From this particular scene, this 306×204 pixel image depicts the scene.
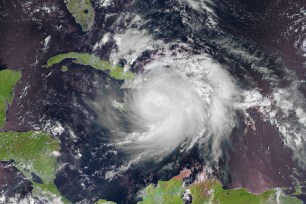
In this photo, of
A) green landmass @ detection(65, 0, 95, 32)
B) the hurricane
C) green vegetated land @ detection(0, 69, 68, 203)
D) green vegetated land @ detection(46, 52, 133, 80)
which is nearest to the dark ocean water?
green vegetated land @ detection(46, 52, 133, 80)

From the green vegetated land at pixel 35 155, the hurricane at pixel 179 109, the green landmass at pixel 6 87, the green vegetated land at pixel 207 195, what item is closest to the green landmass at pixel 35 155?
the green vegetated land at pixel 35 155

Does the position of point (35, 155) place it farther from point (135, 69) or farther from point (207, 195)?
point (207, 195)

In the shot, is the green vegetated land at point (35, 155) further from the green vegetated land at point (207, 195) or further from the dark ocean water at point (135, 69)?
the green vegetated land at point (207, 195)

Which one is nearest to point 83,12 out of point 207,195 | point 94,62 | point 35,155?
point 94,62

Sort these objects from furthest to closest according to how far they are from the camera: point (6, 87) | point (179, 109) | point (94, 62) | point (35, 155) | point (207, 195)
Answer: point (6, 87)
point (94, 62)
point (35, 155)
point (179, 109)
point (207, 195)

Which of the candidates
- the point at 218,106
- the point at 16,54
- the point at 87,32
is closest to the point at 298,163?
the point at 218,106

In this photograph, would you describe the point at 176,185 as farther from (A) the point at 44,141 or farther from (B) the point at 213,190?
(A) the point at 44,141
